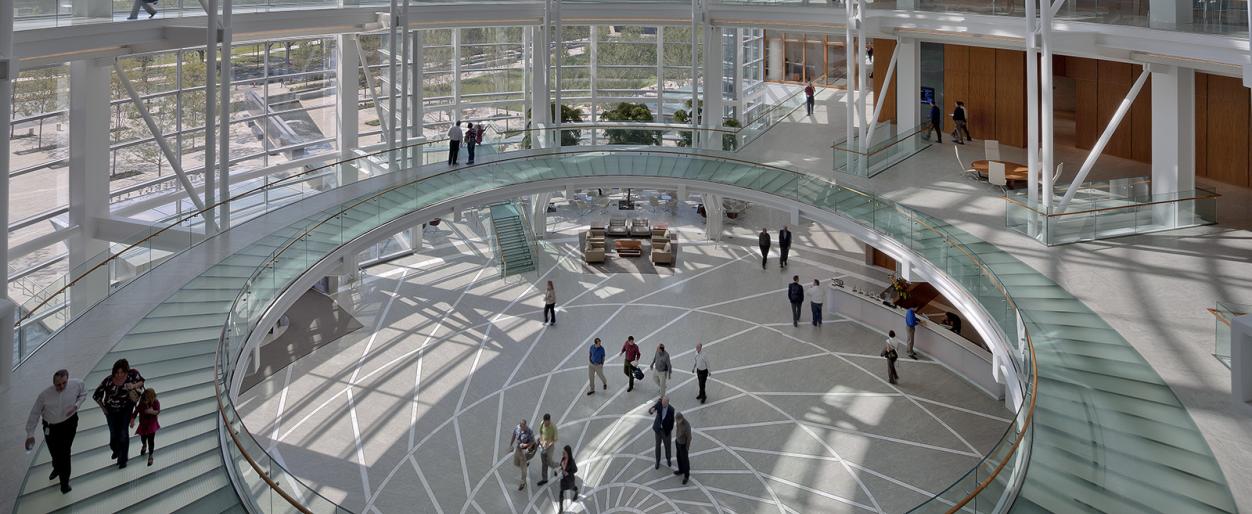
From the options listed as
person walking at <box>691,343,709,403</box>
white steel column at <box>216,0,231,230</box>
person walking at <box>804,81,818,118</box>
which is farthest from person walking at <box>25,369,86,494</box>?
person walking at <box>804,81,818,118</box>

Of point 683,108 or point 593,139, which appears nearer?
point 593,139

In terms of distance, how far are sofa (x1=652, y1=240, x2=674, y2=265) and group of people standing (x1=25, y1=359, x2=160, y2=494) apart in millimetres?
18783

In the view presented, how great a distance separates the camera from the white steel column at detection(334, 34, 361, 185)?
26609 mm

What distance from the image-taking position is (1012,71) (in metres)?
24.8

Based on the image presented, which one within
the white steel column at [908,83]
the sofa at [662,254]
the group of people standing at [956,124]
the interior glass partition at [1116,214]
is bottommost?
the sofa at [662,254]

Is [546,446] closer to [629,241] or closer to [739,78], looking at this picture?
[629,241]

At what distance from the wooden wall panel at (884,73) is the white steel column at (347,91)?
14.7m

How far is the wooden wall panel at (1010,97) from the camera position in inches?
971

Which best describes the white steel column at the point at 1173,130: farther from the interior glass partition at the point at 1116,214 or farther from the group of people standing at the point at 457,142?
the group of people standing at the point at 457,142

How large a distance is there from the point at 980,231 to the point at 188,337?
42.6 feet

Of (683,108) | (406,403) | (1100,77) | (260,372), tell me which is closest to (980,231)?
(1100,77)

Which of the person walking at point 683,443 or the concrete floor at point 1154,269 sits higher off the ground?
the concrete floor at point 1154,269

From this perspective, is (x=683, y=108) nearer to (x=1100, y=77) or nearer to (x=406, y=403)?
(x=1100, y=77)

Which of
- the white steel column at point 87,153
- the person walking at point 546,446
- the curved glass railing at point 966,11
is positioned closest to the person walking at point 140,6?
the curved glass railing at point 966,11
